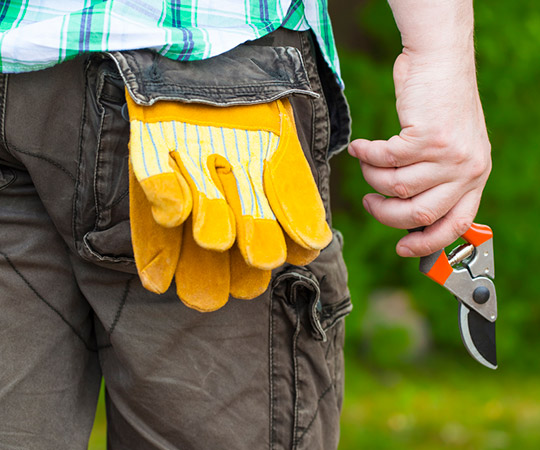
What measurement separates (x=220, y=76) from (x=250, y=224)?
0.22 metres

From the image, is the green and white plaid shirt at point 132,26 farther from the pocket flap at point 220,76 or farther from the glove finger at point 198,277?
the glove finger at point 198,277

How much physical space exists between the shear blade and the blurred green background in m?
1.87

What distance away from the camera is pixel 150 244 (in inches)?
35.2

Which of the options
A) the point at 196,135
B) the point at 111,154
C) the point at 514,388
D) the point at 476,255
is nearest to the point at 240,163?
the point at 196,135

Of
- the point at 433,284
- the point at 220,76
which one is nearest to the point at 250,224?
the point at 220,76

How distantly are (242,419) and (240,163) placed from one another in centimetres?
39

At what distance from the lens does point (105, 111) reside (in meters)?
0.95

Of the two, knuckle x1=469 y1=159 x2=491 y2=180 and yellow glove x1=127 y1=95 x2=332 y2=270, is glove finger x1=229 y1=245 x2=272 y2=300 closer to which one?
yellow glove x1=127 y1=95 x2=332 y2=270

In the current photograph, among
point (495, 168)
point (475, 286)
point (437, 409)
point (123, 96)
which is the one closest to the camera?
point (123, 96)

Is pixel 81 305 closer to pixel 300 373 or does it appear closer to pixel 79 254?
pixel 79 254

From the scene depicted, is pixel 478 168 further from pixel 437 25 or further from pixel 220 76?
pixel 220 76

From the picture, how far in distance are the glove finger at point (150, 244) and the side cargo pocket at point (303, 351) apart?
0.71 ft

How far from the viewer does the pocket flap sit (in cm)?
92

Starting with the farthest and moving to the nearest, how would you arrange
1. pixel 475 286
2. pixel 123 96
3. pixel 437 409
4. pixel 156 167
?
pixel 437 409 → pixel 475 286 → pixel 123 96 → pixel 156 167
